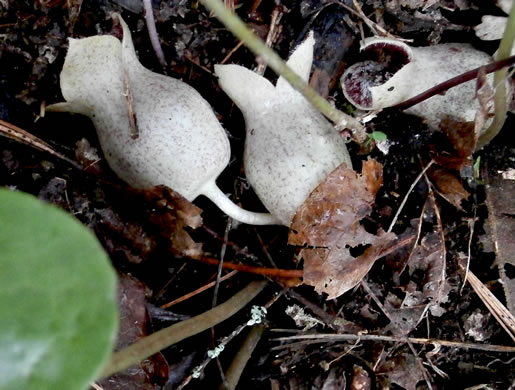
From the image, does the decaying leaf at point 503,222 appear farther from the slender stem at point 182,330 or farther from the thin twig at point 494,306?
the slender stem at point 182,330

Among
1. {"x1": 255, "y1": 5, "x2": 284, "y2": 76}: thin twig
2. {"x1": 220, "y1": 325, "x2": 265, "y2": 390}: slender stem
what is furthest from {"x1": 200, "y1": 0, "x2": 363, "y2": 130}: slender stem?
{"x1": 220, "y1": 325, "x2": 265, "y2": 390}: slender stem

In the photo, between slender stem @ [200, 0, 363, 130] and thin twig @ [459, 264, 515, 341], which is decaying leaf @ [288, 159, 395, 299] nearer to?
slender stem @ [200, 0, 363, 130]

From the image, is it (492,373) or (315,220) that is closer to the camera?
(315,220)

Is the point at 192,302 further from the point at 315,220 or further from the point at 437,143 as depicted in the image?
the point at 437,143

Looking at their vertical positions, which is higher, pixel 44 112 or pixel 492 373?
pixel 44 112

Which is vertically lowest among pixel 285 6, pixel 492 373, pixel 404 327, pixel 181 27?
pixel 492 373

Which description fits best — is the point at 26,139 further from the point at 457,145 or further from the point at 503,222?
the point at 503,222

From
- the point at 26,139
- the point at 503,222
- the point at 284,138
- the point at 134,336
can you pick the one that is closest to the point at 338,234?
the point at 284,138

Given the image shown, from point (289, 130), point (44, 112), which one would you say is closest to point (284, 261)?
point (289, 130)
